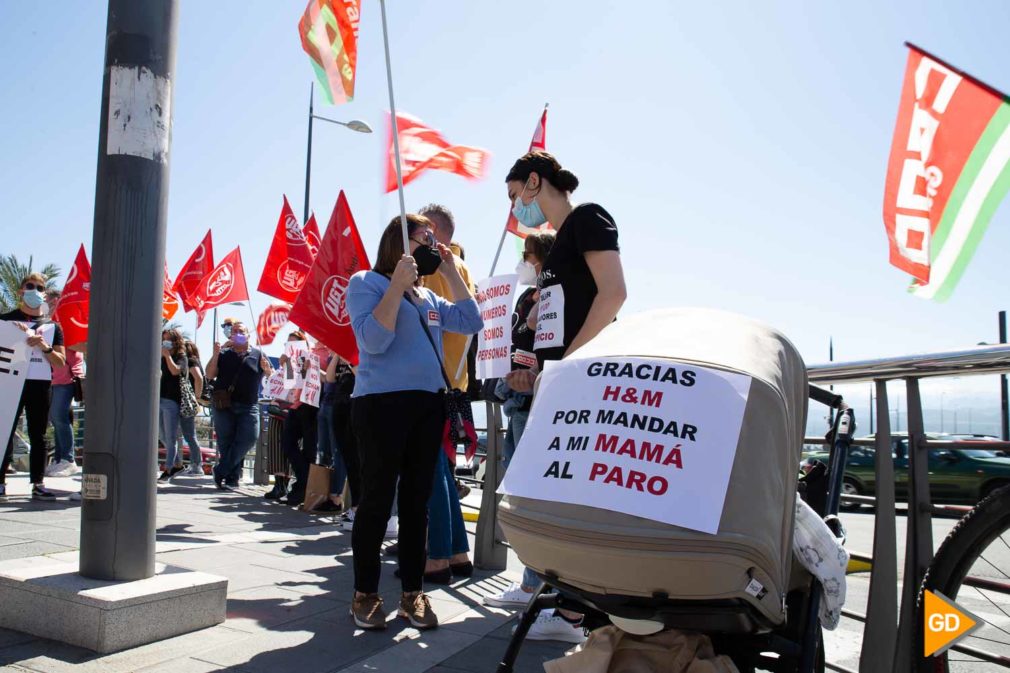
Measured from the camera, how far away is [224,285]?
535 inches

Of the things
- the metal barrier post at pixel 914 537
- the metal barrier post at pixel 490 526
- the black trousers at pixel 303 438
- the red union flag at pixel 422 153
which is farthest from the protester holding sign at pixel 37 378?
the metal barrier post at pixel 914 537

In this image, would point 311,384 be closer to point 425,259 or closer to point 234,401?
point 234,401

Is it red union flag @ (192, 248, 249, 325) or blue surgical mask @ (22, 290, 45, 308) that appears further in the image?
red union flag @ (192, 248, 249, 325)

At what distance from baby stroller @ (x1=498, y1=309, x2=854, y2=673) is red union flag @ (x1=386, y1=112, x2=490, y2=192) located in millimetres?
4903

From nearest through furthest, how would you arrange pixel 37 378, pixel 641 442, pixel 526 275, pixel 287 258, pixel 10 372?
pixel 641 442
pixel 10 372
pixel 526 275
pixel 37 378
pixel 287 258

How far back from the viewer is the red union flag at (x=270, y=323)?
16.2 m

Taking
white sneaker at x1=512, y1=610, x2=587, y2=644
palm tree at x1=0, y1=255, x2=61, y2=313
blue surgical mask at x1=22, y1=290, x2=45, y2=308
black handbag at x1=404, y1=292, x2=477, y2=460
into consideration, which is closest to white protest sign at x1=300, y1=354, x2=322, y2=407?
blue surgical mask at x1=22, y1=290, x2=45, y2=308

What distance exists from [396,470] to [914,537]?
2195 mm

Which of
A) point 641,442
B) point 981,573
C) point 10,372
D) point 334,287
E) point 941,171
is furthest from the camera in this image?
point 334,287

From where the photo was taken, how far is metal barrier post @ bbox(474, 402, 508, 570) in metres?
5.43

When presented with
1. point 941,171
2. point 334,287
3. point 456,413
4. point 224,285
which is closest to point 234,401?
point 224,285

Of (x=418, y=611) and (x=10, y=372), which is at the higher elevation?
(x=10, y=372)

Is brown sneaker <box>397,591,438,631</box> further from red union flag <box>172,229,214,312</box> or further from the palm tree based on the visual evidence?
the palm tree

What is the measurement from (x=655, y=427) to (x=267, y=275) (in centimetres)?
872
